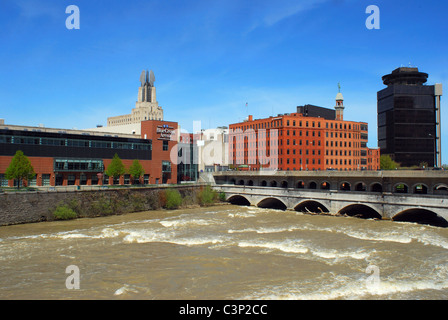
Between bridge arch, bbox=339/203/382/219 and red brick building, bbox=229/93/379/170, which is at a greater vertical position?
red brick building, bbox=229/93/379/170

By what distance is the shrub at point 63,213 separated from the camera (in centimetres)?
5447

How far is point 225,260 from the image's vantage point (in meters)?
32.9

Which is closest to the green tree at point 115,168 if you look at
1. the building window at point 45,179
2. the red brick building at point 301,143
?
the building window at point 45,179

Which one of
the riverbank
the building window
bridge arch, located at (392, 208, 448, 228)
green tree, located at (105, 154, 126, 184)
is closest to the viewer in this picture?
the riverbank

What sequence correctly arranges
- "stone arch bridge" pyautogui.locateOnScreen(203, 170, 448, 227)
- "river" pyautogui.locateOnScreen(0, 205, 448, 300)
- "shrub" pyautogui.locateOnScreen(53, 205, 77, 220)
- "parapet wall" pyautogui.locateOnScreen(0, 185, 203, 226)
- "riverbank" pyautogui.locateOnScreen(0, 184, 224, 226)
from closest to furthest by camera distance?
1. "river" pyautogui.locateOnScreen(0, 205, 448, 300)
2. "stone arch bridge" pyautogui.locateOnScreen(203, 170, 448, 227)
3. "parapet wall" pyautogui.locateOnScreen(0, 185, 203, 226)
4. "riverbank" pyautogui.locateOnScreen(0, 184, 224, 226)
5. "shrub" pyautogui.locateOnScreen(53, 205, 77, 220)

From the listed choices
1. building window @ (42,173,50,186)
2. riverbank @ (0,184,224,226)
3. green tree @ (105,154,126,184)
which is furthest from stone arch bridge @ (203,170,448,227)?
building window @ (42,173,50,186)

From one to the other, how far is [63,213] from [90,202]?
5.48 m

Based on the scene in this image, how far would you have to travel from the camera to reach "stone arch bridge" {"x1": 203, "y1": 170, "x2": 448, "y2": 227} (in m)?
47.2

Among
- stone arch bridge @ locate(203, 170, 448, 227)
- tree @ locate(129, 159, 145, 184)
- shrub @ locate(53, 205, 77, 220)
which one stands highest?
tree @ locate(129, 159, 145, 184)

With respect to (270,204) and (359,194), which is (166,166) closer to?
(270,204)

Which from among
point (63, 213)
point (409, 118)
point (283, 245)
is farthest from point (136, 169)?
point (409, 118)

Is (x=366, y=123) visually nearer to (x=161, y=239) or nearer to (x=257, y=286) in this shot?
(x=161, y=239)

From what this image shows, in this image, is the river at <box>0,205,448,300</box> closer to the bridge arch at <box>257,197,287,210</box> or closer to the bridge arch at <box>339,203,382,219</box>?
the bridge arch at <box>339,203,382,219</box>

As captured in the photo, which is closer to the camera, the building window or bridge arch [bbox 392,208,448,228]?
bridge arch [bbox 392,208,448,228]
